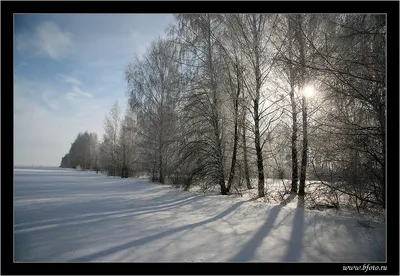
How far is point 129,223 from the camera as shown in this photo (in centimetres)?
431

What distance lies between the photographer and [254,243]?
329 cm

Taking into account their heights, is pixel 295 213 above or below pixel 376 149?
below

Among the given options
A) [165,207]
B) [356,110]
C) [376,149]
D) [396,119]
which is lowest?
[165,207]

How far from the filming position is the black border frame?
261 cm

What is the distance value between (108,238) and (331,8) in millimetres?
4573

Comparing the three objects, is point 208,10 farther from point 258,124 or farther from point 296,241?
point 258,124

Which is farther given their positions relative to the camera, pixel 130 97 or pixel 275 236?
pixel 130 97

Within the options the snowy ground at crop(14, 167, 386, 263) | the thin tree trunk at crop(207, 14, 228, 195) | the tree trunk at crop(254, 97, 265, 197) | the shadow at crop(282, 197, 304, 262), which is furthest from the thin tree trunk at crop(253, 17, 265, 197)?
the shadow at crop(282, 197, 304, 262)

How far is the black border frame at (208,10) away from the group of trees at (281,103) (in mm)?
928

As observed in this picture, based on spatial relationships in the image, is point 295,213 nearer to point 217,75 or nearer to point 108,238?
point 108,238

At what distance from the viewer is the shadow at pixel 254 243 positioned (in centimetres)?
281

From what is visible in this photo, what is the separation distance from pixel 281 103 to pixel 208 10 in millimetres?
7088

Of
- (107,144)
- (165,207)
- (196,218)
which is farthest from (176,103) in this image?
(107,144)

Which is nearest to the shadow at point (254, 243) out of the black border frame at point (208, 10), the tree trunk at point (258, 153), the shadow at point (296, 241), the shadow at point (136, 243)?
the black border frame at point (208, 10)
